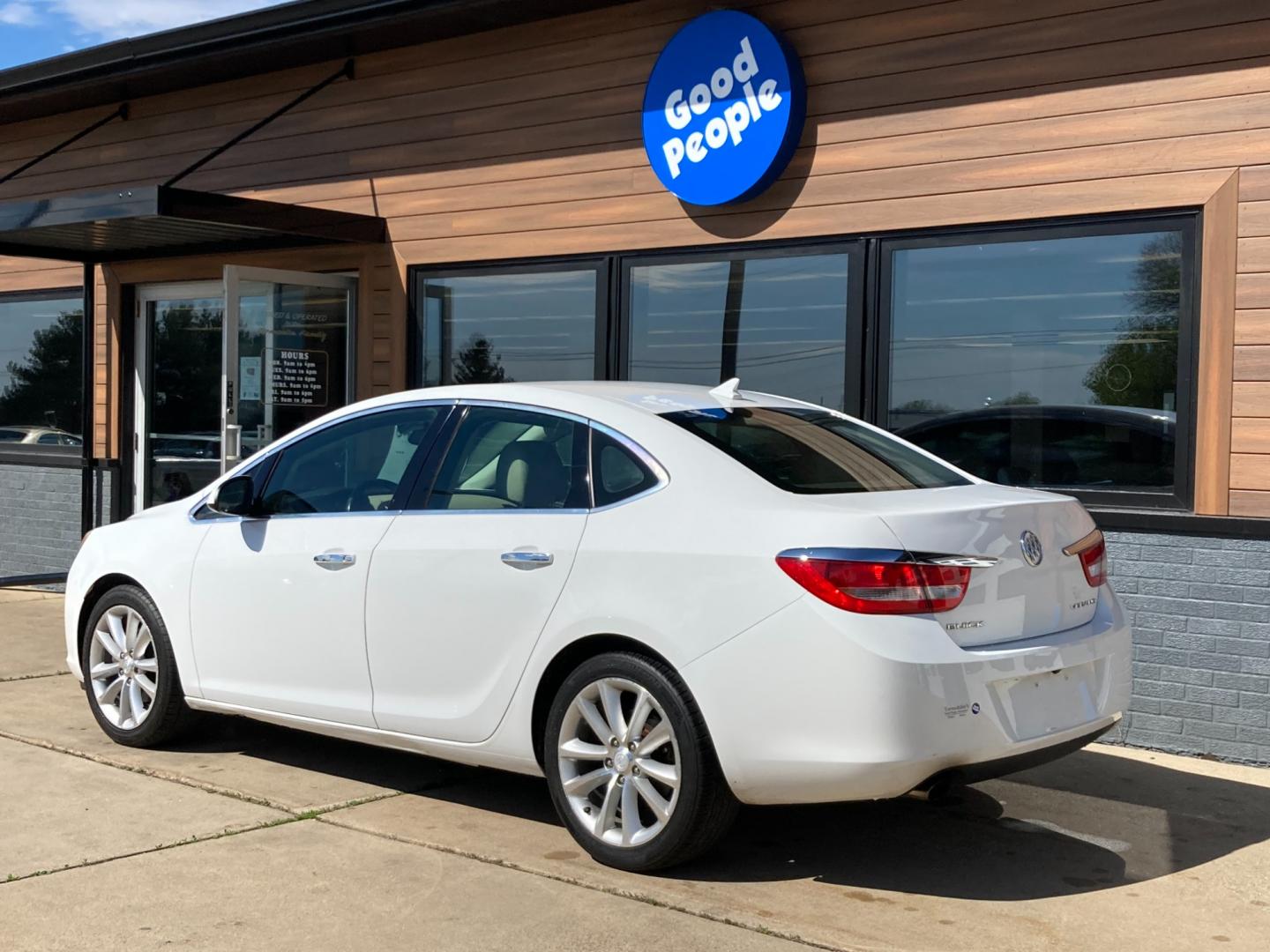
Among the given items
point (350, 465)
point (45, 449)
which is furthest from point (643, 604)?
point (45, 449)

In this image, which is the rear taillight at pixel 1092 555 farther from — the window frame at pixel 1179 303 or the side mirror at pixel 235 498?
the side mirror at pixel 235 498

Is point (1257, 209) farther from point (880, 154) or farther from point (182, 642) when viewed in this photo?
point (182, 642)

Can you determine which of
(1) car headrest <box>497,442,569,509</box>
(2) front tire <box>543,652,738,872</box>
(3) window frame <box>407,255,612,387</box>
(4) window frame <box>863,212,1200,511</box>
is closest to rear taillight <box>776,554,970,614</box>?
(2) front tire <box>543,652,738,872</box>

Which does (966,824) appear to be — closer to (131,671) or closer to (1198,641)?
(1198,641)

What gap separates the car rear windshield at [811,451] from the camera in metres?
4.78

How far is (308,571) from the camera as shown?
5559 millimetres

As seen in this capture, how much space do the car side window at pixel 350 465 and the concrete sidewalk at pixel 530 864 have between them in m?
1.13

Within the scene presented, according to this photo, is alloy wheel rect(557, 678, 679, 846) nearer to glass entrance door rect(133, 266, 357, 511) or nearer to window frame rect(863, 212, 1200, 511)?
window frame rect(863, 212, 1200, 511)

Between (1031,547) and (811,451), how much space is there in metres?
0.85

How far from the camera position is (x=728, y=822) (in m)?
4.56

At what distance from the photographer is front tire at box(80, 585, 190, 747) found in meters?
6.12

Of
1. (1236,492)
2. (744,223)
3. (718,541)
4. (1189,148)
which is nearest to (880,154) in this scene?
(744,223)

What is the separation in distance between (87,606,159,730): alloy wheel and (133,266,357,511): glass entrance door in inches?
140

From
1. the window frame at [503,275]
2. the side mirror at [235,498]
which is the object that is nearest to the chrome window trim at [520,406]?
the side mirror at [235,498]
